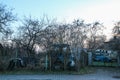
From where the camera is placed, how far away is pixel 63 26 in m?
29.5

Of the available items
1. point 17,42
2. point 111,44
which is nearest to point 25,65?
point 17,42

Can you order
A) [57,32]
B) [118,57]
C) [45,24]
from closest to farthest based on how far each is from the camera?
[57,32], [118,57], [45,24]

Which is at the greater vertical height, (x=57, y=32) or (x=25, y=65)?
(x=57, y=32)

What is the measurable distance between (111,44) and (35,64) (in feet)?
44.4

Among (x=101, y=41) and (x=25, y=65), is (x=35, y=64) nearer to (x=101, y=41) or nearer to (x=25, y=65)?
(x=25, y=65)

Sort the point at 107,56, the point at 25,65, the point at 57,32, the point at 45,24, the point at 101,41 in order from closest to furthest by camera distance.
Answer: the point at 25,65 < the point at 57,32 < the point at 107,56 < the point at 45,24 < the point at 101,41

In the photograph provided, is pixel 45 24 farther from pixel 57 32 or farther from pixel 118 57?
pixel 118 57

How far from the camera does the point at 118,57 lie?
31.6 m

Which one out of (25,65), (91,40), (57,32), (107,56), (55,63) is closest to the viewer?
(55,63)

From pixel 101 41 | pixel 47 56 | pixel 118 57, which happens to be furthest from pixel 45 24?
pixel 101 41

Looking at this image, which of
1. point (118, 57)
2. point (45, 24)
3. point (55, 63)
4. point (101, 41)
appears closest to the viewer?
point (55, 63)

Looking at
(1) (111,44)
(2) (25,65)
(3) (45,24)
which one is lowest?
(2) (25,65)

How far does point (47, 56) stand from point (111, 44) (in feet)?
44.1

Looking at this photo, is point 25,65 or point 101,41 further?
point 101,41
